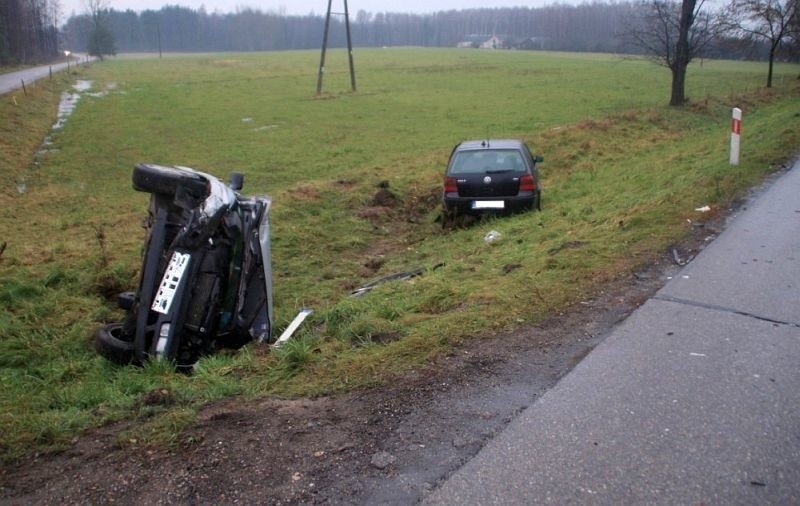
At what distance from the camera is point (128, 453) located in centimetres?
346

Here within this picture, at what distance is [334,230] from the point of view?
1224cm

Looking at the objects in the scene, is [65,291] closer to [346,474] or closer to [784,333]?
[346,474]

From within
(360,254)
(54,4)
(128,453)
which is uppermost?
(54,4)

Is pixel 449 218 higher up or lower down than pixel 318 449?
lower down

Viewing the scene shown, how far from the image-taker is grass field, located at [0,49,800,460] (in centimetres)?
471

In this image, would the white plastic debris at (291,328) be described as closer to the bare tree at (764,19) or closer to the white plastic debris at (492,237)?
the white plastic debris at (492,237)

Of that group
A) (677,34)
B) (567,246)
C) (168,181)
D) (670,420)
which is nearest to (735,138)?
(567,246)

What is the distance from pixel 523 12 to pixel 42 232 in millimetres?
187545

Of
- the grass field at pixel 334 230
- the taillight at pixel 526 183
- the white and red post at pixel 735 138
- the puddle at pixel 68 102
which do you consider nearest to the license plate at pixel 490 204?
the grass field at pixel 334 230

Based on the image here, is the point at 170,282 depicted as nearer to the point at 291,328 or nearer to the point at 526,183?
the point at 291,328

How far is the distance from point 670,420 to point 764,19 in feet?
156

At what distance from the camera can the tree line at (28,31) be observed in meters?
71.1

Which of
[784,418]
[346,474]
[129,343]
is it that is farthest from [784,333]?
[129,343]

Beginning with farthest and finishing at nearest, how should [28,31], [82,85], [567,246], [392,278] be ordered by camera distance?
[28,31], [82,85], [392,278], [567,246]
